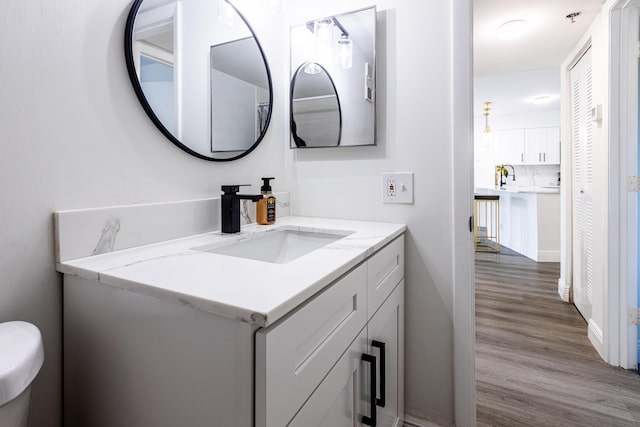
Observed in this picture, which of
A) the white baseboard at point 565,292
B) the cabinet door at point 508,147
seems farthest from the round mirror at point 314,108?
the cabinet door at point 508,147

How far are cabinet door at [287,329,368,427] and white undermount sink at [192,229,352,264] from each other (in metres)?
0.44

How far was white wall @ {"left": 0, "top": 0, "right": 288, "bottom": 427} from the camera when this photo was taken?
68cm

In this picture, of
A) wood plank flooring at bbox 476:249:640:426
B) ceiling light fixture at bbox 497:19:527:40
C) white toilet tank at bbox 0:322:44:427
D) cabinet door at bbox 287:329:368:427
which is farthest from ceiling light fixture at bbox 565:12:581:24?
white toilet tank at bbox 0:322:44:427

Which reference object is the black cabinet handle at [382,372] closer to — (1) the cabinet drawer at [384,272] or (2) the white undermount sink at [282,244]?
(1) the cabinet drawer at [384,272]

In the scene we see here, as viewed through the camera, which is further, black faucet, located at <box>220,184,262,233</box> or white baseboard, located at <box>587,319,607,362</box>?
white baseboard, located at <box>587,319,607,362</box>

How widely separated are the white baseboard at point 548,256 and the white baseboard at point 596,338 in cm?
214

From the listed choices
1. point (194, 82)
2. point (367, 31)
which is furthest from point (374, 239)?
point (367, 31)

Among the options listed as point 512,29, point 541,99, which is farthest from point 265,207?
point 541,99

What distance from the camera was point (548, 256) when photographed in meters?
4.07

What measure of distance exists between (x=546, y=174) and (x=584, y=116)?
4875mm

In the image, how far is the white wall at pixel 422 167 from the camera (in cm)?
128

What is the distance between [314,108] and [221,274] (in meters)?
1.03

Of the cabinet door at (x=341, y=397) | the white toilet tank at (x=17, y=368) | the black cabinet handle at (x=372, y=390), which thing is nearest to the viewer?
the white toilet tank at (x=17, y=368)

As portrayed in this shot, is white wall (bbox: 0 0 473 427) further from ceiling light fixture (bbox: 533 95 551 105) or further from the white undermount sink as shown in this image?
ceiling light fixture (bbox: 533 95 551 105)
